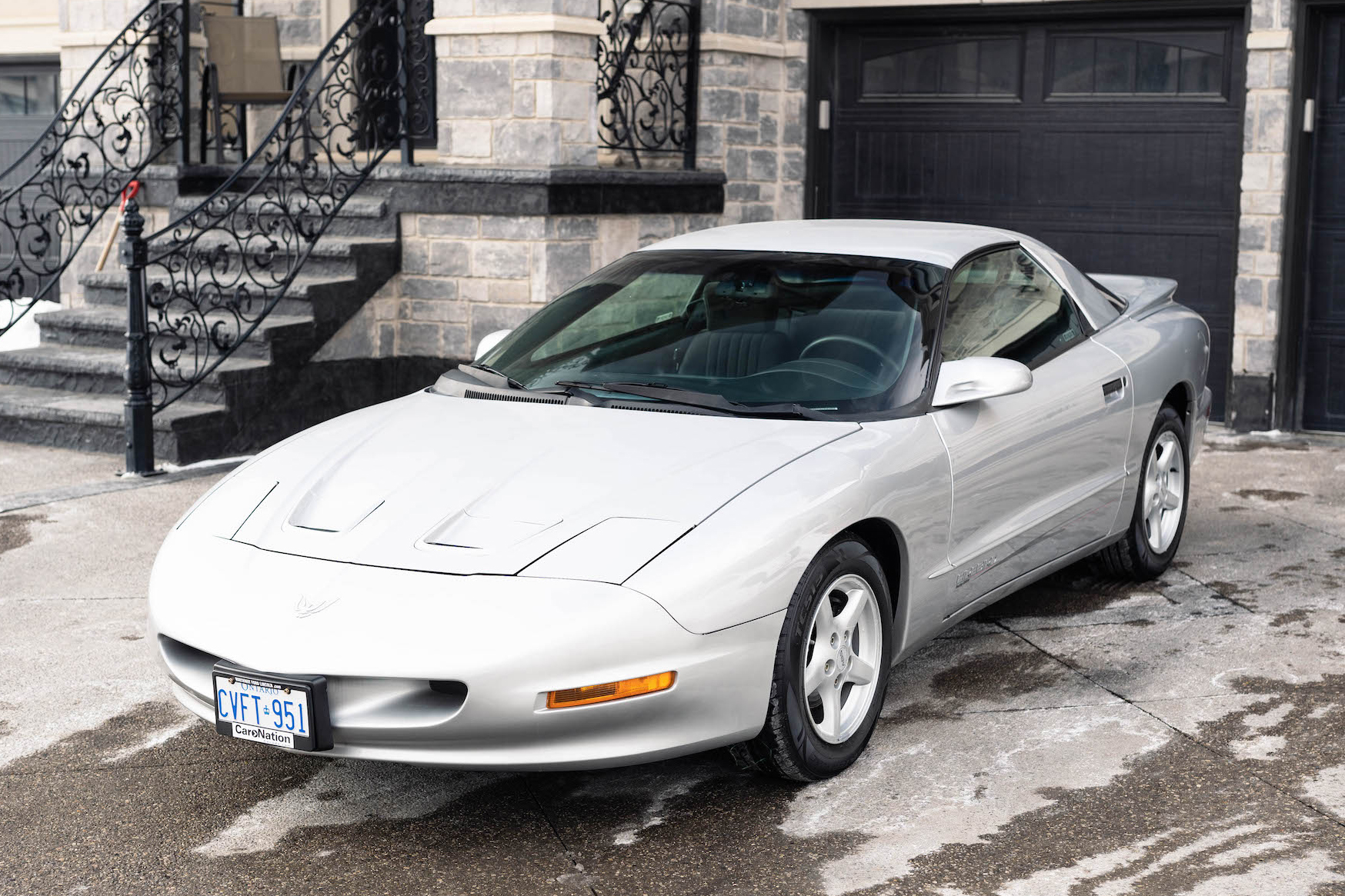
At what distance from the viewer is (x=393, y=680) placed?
3.68 meters

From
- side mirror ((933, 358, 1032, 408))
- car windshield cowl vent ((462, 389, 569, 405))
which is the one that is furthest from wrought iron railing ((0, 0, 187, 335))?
side mirror ((933, 358, 1032, 408))

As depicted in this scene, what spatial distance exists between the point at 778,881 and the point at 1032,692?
165 cm

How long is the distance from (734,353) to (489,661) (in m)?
1.73

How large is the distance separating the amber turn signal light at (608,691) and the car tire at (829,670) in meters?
0.38

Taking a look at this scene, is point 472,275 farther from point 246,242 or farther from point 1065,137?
point 1065,137

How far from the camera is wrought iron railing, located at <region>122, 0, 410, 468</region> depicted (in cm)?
903

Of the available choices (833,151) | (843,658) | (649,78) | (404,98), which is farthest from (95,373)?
(843,658)

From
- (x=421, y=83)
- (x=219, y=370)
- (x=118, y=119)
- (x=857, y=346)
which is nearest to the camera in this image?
(x=857, y=346)

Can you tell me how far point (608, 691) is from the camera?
3.72m

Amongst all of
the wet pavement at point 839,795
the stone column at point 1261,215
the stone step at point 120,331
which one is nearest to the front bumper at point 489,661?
the wet pavement at point 839,795

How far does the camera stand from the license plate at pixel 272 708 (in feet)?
12.1

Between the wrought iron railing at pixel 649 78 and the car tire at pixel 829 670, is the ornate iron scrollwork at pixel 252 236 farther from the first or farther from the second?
the car tire at pixel 829 670

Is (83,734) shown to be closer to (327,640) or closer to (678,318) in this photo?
(327,640)

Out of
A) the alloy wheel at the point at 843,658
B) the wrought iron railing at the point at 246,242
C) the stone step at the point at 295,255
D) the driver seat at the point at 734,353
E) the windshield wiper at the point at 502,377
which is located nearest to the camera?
the alloy wheel at the point at 843,658
